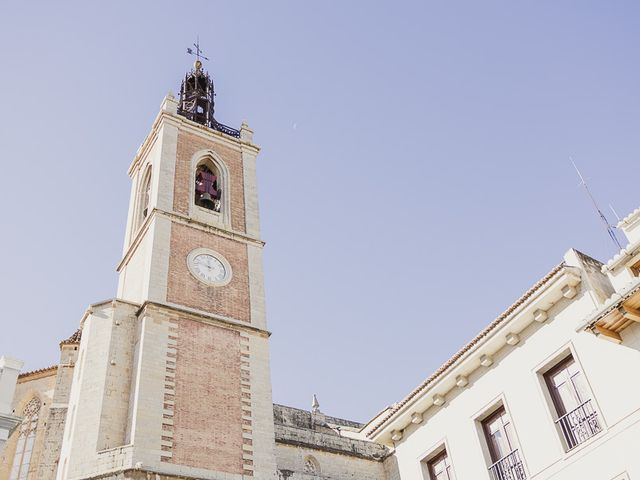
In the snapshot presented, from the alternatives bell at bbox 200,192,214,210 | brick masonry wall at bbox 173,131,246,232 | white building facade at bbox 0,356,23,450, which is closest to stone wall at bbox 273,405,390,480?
brick masonry wall at bbox 173,131,246,232

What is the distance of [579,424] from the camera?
35.6 feet

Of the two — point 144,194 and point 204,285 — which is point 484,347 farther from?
point 144,194

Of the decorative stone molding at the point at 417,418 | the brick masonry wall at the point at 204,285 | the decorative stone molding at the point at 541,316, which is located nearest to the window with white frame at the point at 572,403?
the decorative stone molding at the point at 541,316

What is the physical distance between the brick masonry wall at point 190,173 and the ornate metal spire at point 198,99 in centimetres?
153

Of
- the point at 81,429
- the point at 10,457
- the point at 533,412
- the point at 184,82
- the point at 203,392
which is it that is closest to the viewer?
the point at 533,412

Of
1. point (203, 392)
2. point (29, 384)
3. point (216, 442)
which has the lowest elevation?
point (216, 442)

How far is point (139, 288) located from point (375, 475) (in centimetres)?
1052

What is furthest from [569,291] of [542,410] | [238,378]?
[238,378]

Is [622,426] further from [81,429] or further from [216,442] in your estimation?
[81,429]

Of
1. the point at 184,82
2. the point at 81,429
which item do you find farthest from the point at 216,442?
the point at 184,82

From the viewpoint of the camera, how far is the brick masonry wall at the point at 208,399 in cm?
1798

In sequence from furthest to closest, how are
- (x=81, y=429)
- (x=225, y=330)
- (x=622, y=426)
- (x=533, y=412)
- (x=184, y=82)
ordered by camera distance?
(x=184, y=82) → (x=225, y=330) → (x=81, y=429) → (x=533, y=412) → (x=622, y=426)

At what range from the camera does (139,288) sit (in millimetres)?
21641

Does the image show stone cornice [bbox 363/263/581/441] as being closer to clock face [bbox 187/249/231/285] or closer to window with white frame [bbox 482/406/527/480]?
window with white frame [bbox 482/406/527/480]
